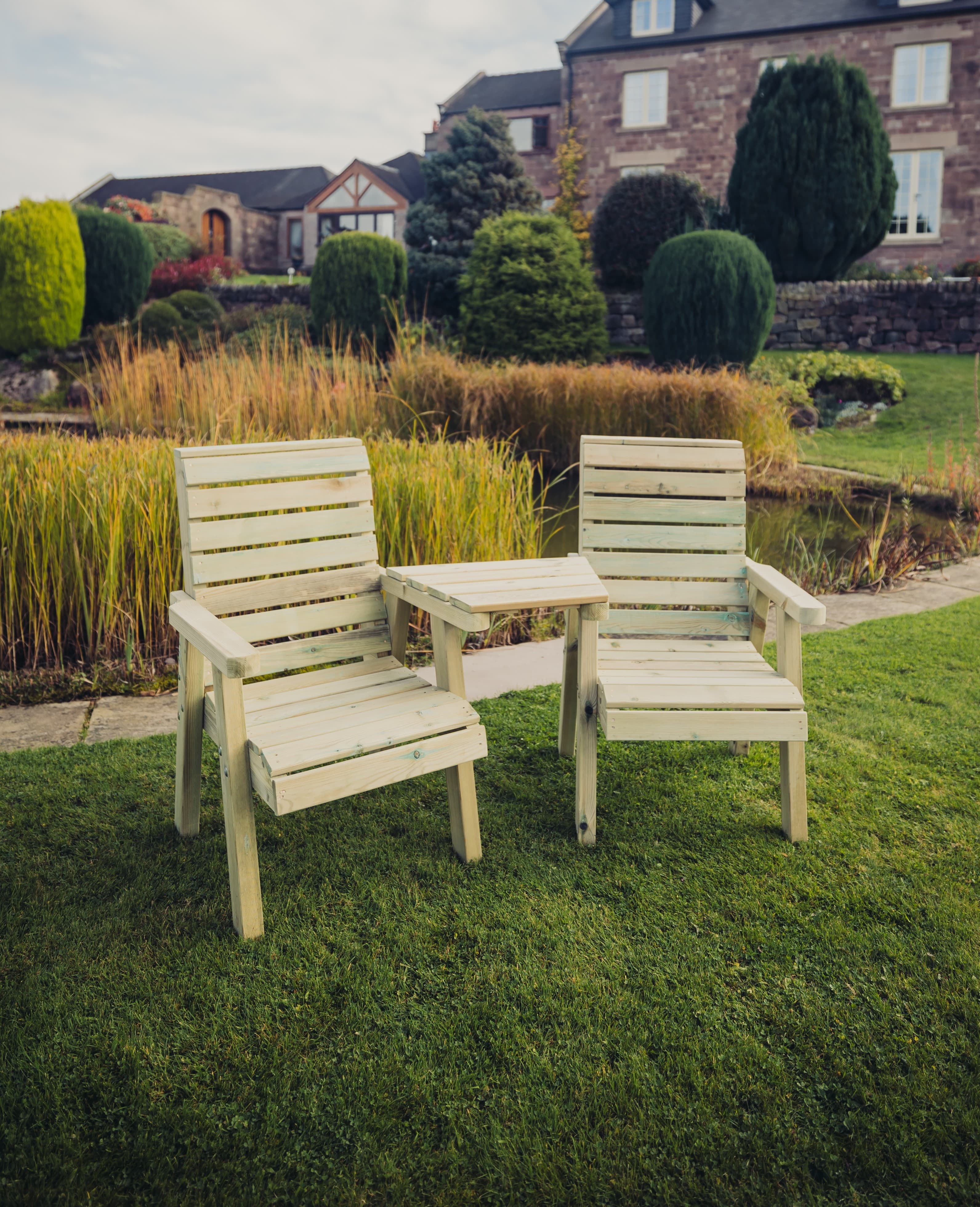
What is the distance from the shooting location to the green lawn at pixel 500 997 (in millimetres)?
1520

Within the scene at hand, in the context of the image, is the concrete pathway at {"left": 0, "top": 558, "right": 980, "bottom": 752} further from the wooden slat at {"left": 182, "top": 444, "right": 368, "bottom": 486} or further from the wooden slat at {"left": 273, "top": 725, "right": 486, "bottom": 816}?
the wooden slat at {"left": 273, "top": 725, "right": 486, "bottom": 816}

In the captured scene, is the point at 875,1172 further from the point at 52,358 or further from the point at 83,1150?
the point at 52,358

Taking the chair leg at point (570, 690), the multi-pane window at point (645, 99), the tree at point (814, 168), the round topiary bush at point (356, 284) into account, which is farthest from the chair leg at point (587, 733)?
the multi-pane window at point (645, 99)

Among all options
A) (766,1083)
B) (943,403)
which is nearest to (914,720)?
(766,1083)

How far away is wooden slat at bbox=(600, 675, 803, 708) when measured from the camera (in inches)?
96.2

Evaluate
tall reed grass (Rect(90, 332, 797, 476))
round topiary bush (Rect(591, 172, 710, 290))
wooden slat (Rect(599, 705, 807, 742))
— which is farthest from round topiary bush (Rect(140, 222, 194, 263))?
wooden slat (Rect(599, 705, 807, 742))

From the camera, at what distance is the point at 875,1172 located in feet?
4.96

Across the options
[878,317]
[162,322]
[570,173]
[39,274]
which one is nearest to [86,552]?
[39,274]

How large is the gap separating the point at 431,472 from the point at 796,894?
9.36ft

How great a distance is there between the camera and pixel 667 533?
10.3 ft

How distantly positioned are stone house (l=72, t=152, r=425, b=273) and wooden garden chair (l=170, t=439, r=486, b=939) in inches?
1121

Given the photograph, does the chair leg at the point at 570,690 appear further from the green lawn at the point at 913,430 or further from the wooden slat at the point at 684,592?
the green lawn at the point at 913,430

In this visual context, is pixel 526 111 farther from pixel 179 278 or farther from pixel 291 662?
pixel 291 662

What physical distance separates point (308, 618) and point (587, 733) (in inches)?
34.9
